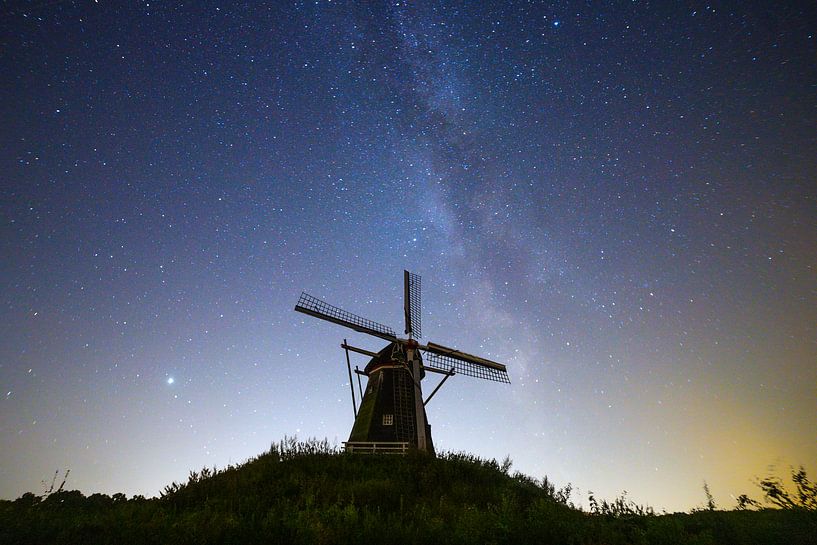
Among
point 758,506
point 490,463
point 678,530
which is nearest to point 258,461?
point 490,463

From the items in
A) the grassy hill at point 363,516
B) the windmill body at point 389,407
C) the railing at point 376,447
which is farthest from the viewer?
the windmill body at point 389,407

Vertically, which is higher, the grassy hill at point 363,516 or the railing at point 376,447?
the railing at point 376,447

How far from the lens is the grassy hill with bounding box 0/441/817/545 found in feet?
24.3

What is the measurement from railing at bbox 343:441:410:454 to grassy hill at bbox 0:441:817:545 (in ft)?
8.31

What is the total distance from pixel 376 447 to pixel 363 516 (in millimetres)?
8827

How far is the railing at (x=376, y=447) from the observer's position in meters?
17.6

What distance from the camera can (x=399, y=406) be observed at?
20266 millimetres

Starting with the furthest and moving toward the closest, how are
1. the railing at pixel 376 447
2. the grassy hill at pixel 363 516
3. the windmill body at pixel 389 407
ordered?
the windmill body at pixel 389 407
the railing at pixel 376 447
the grassy hill at pixel 363 516

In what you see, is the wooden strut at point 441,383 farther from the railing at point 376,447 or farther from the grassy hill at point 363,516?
the grassy hill at point 363,516

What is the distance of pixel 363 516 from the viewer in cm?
955

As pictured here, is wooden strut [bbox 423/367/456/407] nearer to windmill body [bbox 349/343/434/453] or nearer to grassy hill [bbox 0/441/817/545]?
windmill body [bbox 349/343/434/453]

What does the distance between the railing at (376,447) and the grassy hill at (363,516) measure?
253 centimetres

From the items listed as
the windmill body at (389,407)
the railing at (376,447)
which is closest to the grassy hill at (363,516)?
the railing at (376,447)

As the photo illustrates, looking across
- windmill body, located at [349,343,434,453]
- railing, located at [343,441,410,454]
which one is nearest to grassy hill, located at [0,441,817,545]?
railing, located at [343,441,410,454]
